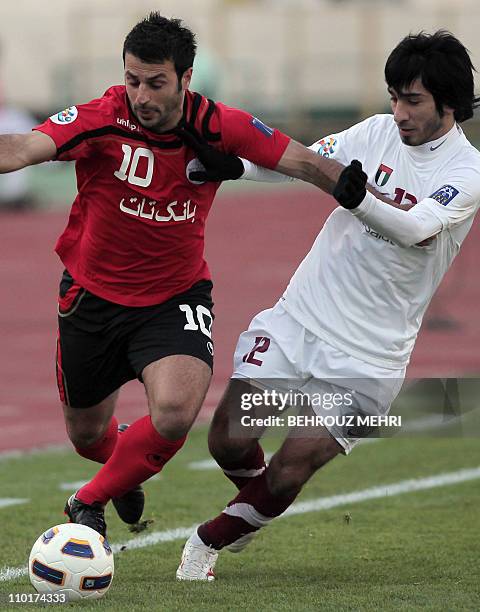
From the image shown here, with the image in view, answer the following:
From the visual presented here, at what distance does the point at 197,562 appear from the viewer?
20.0 feet

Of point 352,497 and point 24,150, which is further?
point 352,497

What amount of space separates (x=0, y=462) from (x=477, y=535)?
11.2 feet

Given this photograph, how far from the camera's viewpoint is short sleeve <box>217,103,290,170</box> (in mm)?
5863

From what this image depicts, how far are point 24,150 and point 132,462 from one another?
4.45 ft

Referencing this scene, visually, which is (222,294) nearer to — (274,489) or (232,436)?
(232,436)

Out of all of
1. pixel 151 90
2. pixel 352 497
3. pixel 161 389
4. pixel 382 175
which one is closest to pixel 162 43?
pixel 151 90

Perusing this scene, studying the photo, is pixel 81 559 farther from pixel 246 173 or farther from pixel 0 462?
pixel 0 462

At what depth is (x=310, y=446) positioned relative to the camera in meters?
5.83

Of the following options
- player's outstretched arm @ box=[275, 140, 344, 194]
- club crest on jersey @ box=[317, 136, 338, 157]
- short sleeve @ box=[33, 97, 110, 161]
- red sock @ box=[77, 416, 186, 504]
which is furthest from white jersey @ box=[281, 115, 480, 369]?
short sleeve @ box=[33, 97, 110, 161]

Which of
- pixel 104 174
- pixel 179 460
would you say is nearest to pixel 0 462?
pixel 179 460

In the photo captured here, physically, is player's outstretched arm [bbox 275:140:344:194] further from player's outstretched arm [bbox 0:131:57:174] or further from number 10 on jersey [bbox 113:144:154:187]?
player's outstretched arm [bbox 0:131:57:174]

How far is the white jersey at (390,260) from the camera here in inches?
230

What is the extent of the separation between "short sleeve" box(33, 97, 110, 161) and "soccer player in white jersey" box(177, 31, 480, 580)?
68 cm

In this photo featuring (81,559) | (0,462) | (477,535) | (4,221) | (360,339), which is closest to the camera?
(81,559)
